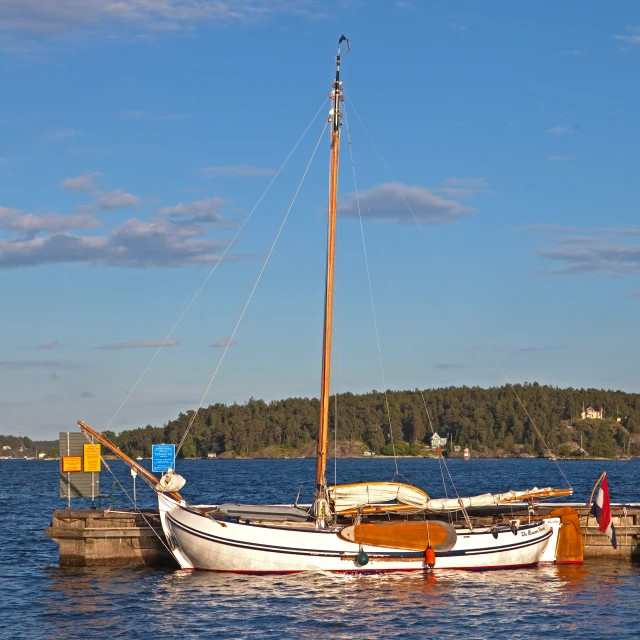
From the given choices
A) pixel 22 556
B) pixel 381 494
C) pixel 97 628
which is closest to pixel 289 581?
pixel 381 494

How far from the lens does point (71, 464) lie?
4488cm

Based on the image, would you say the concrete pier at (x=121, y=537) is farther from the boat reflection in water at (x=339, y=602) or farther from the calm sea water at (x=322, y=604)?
the boat reflection in water at (x=339, y=602)

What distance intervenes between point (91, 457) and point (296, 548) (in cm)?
1087

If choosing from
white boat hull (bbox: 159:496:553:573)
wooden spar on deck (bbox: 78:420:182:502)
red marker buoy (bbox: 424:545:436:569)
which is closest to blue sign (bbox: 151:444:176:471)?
wooden spar on deck (bbox: 78:420:182:502)

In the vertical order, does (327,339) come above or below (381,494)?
above

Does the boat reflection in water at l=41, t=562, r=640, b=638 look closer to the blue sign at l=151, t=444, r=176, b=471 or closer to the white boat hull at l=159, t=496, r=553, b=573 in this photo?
the white boat hull at l=159, t=496, r=553, b=573

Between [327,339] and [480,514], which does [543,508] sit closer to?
[480,514]

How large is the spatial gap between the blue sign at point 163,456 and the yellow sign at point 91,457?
239 cm

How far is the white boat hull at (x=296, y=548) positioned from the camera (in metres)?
39.4

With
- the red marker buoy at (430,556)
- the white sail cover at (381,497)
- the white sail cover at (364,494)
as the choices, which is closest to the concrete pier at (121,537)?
the white sail cover at (381,497)

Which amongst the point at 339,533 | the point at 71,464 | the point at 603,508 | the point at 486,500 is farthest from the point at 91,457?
the point at 603,508

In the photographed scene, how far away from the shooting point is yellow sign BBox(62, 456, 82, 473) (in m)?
44.7

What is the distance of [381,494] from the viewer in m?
42.1

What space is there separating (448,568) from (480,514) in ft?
15.2
